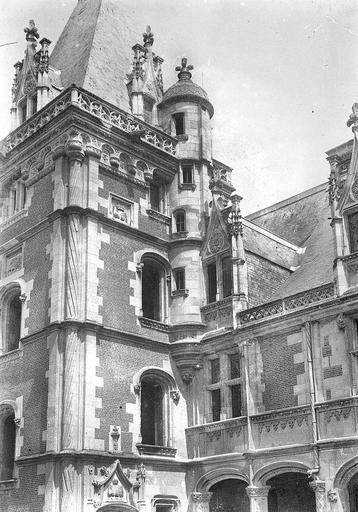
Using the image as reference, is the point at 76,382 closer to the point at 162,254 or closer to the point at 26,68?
the point at 162,254

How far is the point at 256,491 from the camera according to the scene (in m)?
21.4

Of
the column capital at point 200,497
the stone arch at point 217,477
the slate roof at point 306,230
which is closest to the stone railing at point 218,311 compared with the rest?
the slate roof at point 306,230

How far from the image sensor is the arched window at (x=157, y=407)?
24.0 metres

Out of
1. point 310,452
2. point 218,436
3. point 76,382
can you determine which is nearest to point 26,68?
point 76,382

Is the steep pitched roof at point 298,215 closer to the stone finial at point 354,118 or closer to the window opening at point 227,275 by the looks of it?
the window opening at point 227,275

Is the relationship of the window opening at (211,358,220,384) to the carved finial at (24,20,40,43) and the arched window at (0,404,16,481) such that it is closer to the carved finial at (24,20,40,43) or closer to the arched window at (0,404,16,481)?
the arched window at (0,404,16,481)

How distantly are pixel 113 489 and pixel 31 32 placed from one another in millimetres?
18890

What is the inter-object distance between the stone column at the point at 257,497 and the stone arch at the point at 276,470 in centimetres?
17

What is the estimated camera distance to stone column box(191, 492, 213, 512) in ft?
76.9

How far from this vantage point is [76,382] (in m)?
21.5

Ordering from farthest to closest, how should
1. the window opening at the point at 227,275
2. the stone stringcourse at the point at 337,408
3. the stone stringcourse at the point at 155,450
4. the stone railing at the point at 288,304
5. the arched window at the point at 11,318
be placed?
1. the arched window at the point at 11,318
2. the window opening at the point at 227,275
3. the stone stringcourse at the point at 155,450
4. the stone railing at the point at 288,304
5. the stone stringcourse at the point at 337,408

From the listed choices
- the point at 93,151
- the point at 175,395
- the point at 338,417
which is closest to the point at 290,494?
the point at 338,417

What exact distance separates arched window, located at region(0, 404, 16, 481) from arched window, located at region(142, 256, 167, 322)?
5824mm

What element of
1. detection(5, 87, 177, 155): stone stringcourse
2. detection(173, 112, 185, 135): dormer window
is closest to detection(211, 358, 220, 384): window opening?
detection(5, 87, 177, 155): stone stringcourse
